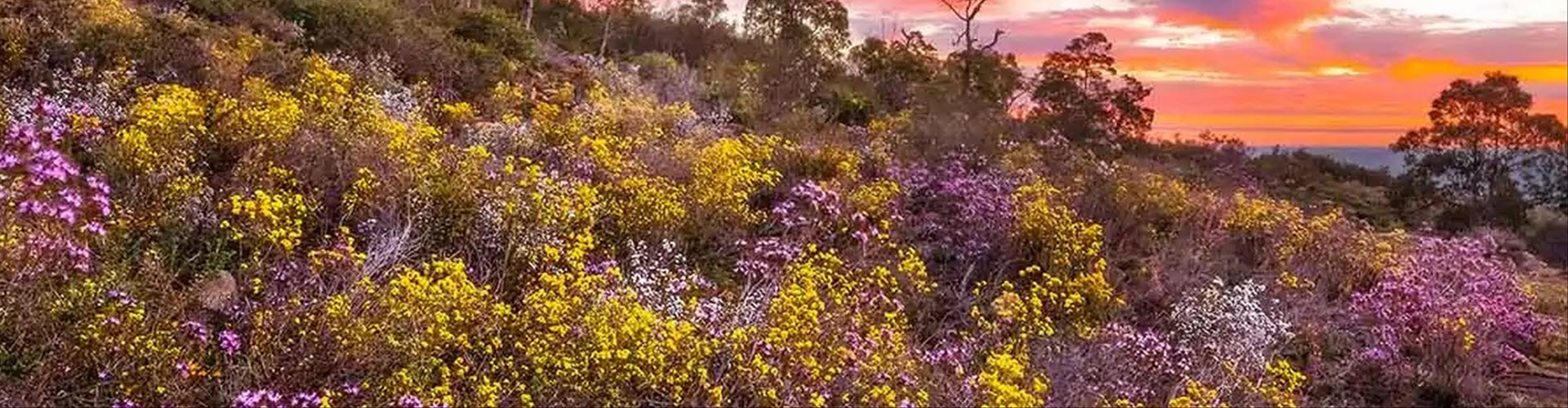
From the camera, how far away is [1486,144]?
28500 mm

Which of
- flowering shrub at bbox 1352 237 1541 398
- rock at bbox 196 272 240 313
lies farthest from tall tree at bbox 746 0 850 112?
rock at bbox 196 272 240 313

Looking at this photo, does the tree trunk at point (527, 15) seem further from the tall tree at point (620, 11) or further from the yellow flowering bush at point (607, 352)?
the yellow flowering bush at point (607, 352)

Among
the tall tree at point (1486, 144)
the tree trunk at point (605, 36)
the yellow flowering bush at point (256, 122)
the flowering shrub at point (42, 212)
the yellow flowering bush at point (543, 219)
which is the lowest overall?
the tall tree at point (1486, 144)

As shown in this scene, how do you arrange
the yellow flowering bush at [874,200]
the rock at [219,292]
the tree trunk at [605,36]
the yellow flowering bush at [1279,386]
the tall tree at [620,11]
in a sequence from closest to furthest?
the rock at [219,292], the yellow flowering bush at [1279,386], the yellow flowering bush at [874,200], the tree trunk at [605,36], the tall tree at [620,11]

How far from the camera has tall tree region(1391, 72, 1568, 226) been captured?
27.4 metres

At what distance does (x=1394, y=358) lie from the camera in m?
9.46

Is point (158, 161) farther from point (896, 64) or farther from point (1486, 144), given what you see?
point (1486, 144)

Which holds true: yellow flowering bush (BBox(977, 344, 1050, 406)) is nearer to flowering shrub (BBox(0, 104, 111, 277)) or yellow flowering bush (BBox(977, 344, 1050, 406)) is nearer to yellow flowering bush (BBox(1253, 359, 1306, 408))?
yellow flowering bush (BBox(1253, 359, 1306, 408))

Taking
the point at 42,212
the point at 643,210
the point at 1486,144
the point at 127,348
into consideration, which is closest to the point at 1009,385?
the point at 643,210

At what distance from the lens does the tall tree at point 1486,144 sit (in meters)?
27.4

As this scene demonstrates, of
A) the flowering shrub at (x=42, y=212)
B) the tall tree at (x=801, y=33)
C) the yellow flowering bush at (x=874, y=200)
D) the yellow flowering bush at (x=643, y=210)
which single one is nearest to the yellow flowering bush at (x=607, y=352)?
the yellow flowering bush at (x=643, y=210)

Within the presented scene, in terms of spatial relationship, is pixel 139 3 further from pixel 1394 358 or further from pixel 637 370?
pixel 1394 358

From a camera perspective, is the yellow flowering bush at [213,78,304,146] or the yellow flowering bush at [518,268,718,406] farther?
the yellow flowering bush at [213,78,304,146]

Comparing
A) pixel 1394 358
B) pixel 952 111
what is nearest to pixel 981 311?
pixel 1394 358
